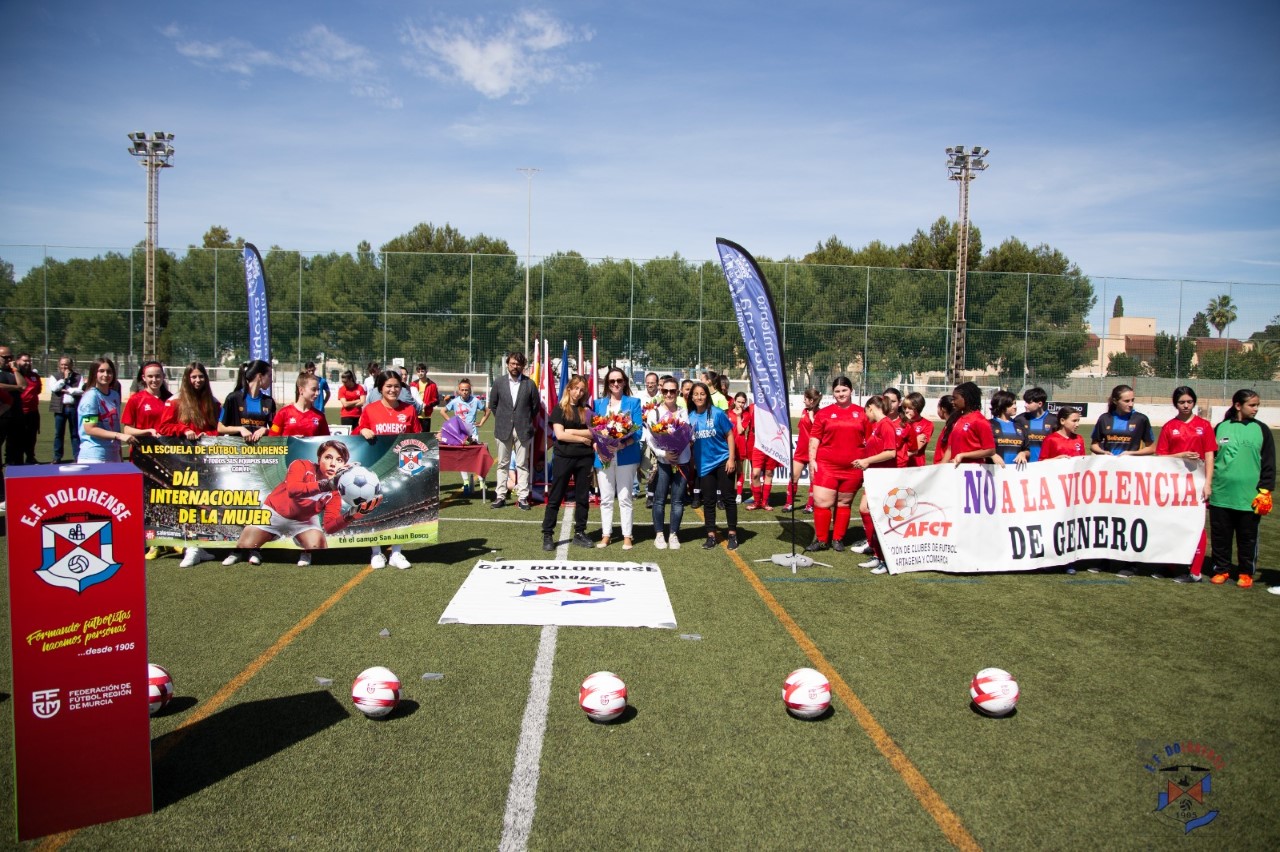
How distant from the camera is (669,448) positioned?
8734 mm

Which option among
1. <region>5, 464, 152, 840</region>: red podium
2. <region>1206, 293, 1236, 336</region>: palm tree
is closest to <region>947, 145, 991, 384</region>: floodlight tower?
<region>1206, 293, 1236, 336</region>: palm tree

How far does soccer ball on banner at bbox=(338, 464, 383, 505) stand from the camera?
7.57m

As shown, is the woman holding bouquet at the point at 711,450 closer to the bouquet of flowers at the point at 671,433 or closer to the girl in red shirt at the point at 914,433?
the bouquet of flowers at the point at 671,433

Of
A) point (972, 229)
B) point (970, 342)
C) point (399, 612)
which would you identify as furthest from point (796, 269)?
point (399, 612)

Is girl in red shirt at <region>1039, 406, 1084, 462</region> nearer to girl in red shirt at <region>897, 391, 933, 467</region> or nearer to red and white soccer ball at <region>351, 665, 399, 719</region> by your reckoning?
girl in red shirt at <region>897, 391, 933, 467</region>

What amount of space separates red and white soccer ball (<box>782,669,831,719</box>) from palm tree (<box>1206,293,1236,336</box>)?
40.0 m

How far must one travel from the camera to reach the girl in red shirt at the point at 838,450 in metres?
8.44

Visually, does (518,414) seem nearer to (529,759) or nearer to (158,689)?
(158,689)

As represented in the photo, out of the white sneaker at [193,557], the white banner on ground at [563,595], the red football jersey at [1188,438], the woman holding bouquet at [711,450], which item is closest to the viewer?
the white banner on ground at [563,595]

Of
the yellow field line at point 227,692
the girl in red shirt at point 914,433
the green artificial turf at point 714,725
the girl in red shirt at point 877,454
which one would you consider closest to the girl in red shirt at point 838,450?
the girl in red shirt at point 877,454

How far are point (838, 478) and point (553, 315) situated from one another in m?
26.0

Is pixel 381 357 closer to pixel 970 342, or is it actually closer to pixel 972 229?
pixel 970 342

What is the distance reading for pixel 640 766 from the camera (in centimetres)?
391

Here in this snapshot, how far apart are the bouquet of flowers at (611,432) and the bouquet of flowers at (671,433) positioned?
0.76 ft
